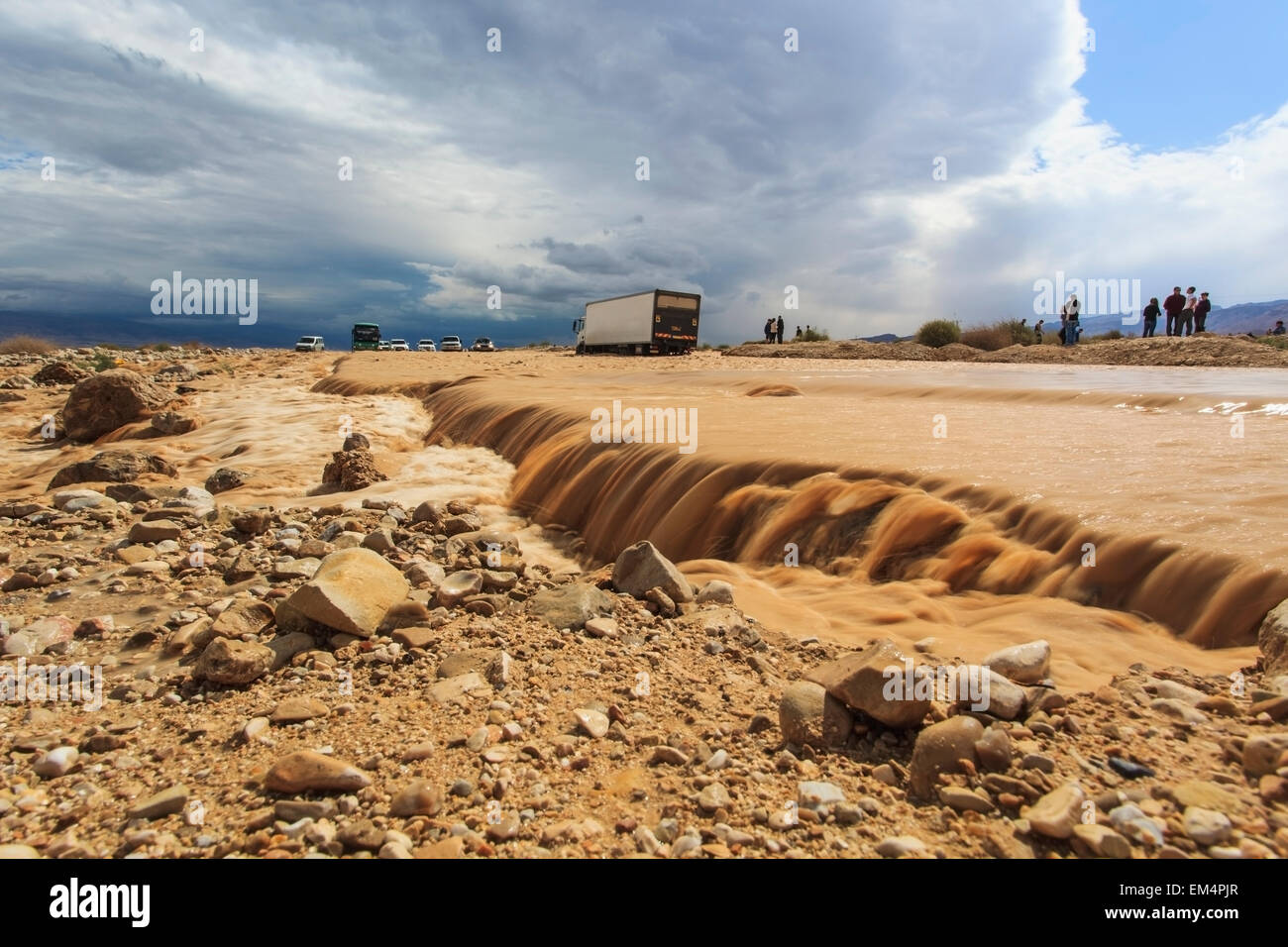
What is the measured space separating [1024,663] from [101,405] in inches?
573

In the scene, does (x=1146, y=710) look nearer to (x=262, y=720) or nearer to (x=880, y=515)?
(x=880, y=515)

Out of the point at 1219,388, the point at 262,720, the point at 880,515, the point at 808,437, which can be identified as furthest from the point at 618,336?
the point at 262,720

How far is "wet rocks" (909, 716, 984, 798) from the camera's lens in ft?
8.32

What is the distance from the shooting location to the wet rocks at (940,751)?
2.54m

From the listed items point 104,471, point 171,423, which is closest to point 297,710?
point 104,471

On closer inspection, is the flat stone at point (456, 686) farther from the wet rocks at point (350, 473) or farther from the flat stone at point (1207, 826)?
the wet rocks at point (350, 473)

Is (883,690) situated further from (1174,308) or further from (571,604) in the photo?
(1174,308)

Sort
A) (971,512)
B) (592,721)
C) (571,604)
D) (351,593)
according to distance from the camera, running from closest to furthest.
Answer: (592,721) < (351,593) < (571,604) < (971,512)

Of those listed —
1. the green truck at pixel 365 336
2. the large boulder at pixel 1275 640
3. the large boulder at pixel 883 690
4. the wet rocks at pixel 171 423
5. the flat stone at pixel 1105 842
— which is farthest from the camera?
the green truck at pixel 365 336

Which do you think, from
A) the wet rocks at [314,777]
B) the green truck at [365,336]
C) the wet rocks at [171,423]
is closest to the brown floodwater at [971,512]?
the wet rocks at [314,777]

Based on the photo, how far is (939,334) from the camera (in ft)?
121

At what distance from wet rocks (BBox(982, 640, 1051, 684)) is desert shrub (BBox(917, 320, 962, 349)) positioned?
3599 centimetres

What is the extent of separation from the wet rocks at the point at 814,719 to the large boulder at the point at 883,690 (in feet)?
0.16

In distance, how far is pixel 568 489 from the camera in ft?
27.5
